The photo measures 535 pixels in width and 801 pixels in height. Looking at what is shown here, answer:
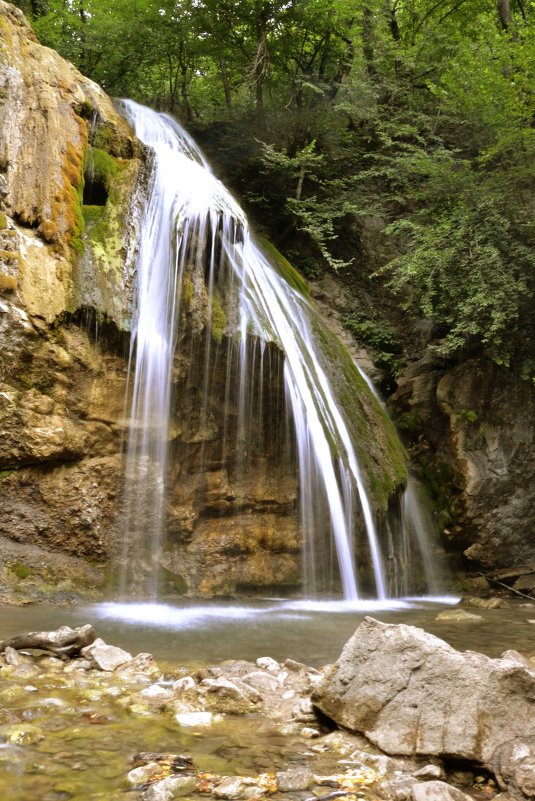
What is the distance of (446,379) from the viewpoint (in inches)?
478

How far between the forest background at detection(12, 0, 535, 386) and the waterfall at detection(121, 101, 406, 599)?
337 centimetres

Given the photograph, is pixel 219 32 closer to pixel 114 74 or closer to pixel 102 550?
pixel 114 74

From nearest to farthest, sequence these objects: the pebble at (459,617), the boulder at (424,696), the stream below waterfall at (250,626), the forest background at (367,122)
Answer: the boulder at (424,696)
the stream below waterfall at (250,626)
the pebble at (459,617)
the forest background at (367,122)

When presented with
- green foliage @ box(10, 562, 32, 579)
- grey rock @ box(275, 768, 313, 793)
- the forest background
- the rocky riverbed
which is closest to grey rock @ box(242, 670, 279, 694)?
the rocky riverbed

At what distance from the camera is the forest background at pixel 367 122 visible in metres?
11.8

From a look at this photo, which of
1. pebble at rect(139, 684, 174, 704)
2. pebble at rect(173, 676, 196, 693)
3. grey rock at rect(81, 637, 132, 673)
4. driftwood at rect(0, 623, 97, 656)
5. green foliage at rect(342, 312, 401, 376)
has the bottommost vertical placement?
pebble at rect(139, 684, 174, 704)

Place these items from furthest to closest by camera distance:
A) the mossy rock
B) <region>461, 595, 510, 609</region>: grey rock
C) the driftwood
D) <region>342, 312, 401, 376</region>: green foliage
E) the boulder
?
<region>342, 312, 401, 376</region>: green foliage < the mossy rock < <region>461, 595, 510, 609</region>: grey rock < the driftwood < the boulder

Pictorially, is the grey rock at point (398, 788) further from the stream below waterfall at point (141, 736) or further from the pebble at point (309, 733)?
the pebble at point (309, 733)

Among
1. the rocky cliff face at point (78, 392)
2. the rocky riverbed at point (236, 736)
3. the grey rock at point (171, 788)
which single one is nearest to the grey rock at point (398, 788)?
the rocky riverbed at point (236, 736)

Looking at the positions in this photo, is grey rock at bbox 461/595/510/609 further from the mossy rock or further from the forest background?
the mossy rock

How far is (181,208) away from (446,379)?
19.4 ft

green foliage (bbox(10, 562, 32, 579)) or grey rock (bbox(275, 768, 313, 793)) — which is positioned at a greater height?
green foliage (bbox(10, 562, 32, 579))

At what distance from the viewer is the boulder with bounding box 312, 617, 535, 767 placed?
2885 millimetres

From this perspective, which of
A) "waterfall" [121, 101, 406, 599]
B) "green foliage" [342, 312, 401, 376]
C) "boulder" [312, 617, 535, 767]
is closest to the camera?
"boulder" [312, 617, 535, 767]
